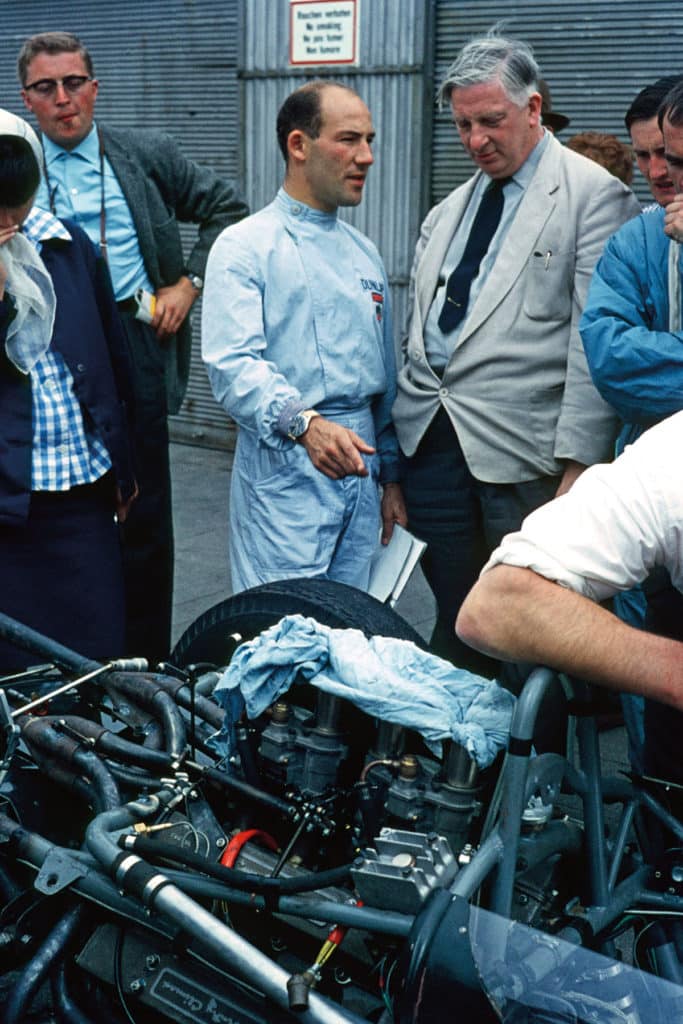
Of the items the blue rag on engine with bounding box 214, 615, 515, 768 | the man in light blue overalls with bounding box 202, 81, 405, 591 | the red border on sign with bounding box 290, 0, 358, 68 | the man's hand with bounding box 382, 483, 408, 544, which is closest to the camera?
the blue rag on engine with bounding box 214, 615, 515, 768

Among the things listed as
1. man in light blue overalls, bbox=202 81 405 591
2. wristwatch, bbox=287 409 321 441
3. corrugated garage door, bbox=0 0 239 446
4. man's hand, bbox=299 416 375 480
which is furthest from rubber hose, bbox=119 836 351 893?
corrugated garage door, bbox=0 0 239 446

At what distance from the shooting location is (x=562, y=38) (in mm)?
6805

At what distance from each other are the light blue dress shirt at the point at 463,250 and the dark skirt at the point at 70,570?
1.03m

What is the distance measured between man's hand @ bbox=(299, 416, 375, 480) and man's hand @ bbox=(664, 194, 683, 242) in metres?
0.93

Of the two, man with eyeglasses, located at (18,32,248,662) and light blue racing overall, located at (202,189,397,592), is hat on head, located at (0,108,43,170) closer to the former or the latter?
light blue racing overall, located at (202,189,397,592)

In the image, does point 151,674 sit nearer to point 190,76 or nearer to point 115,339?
point 115,339

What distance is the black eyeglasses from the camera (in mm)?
4547

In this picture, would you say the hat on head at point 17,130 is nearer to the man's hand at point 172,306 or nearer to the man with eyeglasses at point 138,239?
the man with eyeglasses at point 138,239

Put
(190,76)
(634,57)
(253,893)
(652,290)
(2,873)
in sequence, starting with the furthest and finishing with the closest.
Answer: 1. (190,76)
2. (634,57)
3. (652,290)
4. (2,873)
5. (253,893)

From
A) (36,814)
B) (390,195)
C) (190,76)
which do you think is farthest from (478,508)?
Result: (190,76)

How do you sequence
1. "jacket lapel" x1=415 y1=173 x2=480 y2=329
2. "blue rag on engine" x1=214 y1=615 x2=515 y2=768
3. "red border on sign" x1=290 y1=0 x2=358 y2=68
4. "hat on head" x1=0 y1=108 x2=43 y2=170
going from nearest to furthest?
"blue rag on engine" x1=214 y1=615 x2=515 y2=768 < "hat on head" x1=0 y1=108 x2=43 y2=170 < "jacket lapel" x1=415 y1=173 x2=480 y2=329 < "red border on sign" x1=290 y1=0 x2=358 y2=68

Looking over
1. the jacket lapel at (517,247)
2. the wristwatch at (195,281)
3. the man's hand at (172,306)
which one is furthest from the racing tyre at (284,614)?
the wristwatch at (195,281)

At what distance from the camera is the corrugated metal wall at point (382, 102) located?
739 cm

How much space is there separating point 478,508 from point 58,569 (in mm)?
1226
